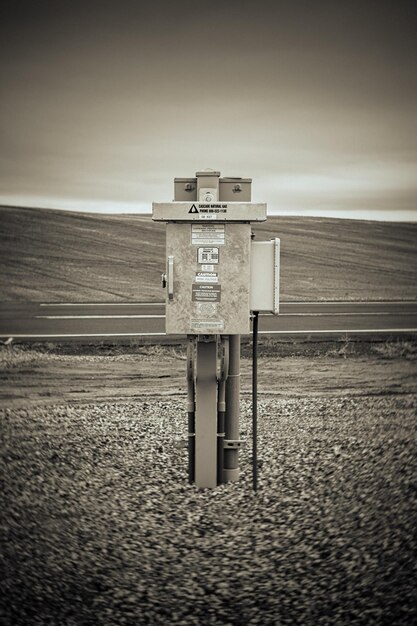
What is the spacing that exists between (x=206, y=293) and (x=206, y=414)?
1.06 meters

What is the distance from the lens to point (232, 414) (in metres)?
6.11

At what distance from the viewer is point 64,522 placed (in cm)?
518

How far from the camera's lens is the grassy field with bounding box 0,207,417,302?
3662 cm

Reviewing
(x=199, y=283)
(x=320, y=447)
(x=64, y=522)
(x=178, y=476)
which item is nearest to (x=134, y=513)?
(x=64, y=522)

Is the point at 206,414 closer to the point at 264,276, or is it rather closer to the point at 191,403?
the point at 191,403

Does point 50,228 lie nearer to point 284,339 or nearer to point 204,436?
point 284,339

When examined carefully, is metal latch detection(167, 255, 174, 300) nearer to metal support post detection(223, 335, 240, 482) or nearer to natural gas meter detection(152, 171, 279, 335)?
natural gas meter detection(152, 171, 279, 335)

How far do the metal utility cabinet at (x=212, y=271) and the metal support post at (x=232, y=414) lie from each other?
0.25 meters

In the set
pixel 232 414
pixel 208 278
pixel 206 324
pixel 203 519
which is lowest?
pixel 203 519

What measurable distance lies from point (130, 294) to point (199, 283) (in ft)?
95.7

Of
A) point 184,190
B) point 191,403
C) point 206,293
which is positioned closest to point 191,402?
point 191,403

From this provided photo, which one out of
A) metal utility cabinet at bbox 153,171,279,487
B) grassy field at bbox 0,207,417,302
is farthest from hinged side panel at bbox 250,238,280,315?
grassy field at bbox 0,207,417,302

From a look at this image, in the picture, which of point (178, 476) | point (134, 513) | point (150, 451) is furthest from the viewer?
point (150, 451)

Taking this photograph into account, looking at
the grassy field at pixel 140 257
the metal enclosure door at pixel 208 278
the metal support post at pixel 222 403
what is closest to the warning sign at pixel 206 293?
the metal enclosure door at pixel 208 278
